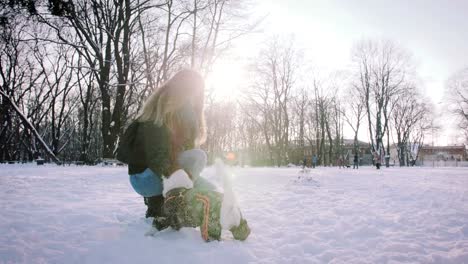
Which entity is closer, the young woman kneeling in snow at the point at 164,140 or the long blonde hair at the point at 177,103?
the young woman kneeling in snow at the point at 164,140

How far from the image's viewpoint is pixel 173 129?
282 cm

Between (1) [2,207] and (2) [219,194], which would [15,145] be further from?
(2) [219,194]

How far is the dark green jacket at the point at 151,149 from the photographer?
8.51ft

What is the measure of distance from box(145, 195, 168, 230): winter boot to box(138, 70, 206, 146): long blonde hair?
2.44ft

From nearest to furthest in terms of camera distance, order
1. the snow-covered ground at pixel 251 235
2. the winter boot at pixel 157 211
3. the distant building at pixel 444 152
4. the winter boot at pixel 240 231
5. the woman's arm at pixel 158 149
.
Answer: the snow-covered ground at pixel 251 235
the woman's arm at pixel 158 149
the winter boot at pixel 240 231
the winter boot at pixel 157 211
the distant building at pixel 444 152

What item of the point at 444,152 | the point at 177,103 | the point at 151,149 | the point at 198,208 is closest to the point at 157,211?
the point at 198,208

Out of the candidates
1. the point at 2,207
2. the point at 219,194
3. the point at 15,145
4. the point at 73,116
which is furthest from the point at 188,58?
the point at 73,116

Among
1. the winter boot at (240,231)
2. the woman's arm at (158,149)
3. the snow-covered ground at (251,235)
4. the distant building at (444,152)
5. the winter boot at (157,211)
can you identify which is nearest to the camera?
the snow-covered ground at (251,235)

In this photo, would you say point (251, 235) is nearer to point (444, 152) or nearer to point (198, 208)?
point (198, 208)

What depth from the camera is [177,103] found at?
2924mm

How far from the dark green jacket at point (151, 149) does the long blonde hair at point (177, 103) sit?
0.08m

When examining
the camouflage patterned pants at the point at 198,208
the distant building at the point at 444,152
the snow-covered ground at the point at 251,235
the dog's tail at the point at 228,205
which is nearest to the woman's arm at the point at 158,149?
the camouflage patterned pants at the point at 198,208

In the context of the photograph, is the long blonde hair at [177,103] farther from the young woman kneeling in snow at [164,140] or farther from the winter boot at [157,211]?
the winter boot at [157,211]

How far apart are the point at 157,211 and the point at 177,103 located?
1.20 m
